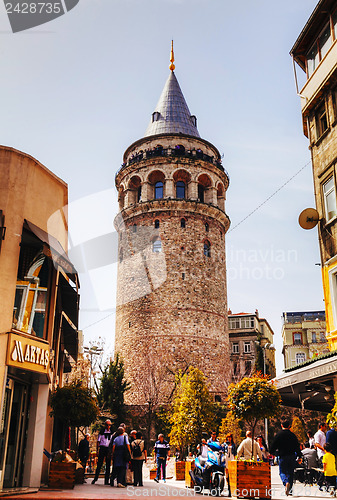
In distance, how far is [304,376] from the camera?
1442cm

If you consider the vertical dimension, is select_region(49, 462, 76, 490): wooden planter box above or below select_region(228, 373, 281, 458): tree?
below

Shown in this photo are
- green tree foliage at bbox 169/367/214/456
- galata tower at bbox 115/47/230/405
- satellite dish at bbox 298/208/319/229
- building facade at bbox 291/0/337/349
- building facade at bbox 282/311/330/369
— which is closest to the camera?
building facade at bbox 291/0/337/349

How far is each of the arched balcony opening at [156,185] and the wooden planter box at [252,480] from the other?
31928 millimetres

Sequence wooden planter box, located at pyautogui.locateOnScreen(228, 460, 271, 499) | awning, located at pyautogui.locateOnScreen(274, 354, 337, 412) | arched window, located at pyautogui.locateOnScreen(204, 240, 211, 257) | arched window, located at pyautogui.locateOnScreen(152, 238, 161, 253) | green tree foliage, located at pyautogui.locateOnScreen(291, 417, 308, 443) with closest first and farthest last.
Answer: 1. wooden planter box, located at pyautogui.locateOnScreen(228, 460, 271, 499)
2. awning, located at pyautogui.locateOnScreen(274, 354, 337, 412)
3. green tree foliage, located at pyautogui.locateOnScreen(291, 417, 308, 443)
4. arched window, located at pyautogui.locateOnScreen(152, 238, 161, 253)
5. arched window, located at pyautogui.locateOnScreen(204, 240, 211, 257)

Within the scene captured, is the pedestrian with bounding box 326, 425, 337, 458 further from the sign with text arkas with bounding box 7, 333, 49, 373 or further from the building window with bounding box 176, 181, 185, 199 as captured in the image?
the building window with bounding box 176, 181, 185, 199

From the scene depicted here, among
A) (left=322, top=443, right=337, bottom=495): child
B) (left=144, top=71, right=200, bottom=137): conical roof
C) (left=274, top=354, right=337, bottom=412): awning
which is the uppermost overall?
(left=144, top=71, right=200, bottom=137): conical roof

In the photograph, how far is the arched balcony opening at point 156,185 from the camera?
137 ft

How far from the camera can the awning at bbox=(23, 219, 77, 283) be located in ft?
40.5

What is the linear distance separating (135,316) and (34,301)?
2652 centimetres

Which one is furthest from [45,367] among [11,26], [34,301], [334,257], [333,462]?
[334,257]

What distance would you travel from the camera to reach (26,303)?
1242 cm

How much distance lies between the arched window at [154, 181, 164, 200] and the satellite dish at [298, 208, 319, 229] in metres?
25.2

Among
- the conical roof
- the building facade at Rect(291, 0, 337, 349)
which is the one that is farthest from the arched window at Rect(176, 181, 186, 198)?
the building facade at Rect(291, 0, 337, 349)

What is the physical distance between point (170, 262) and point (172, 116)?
13.5 m
